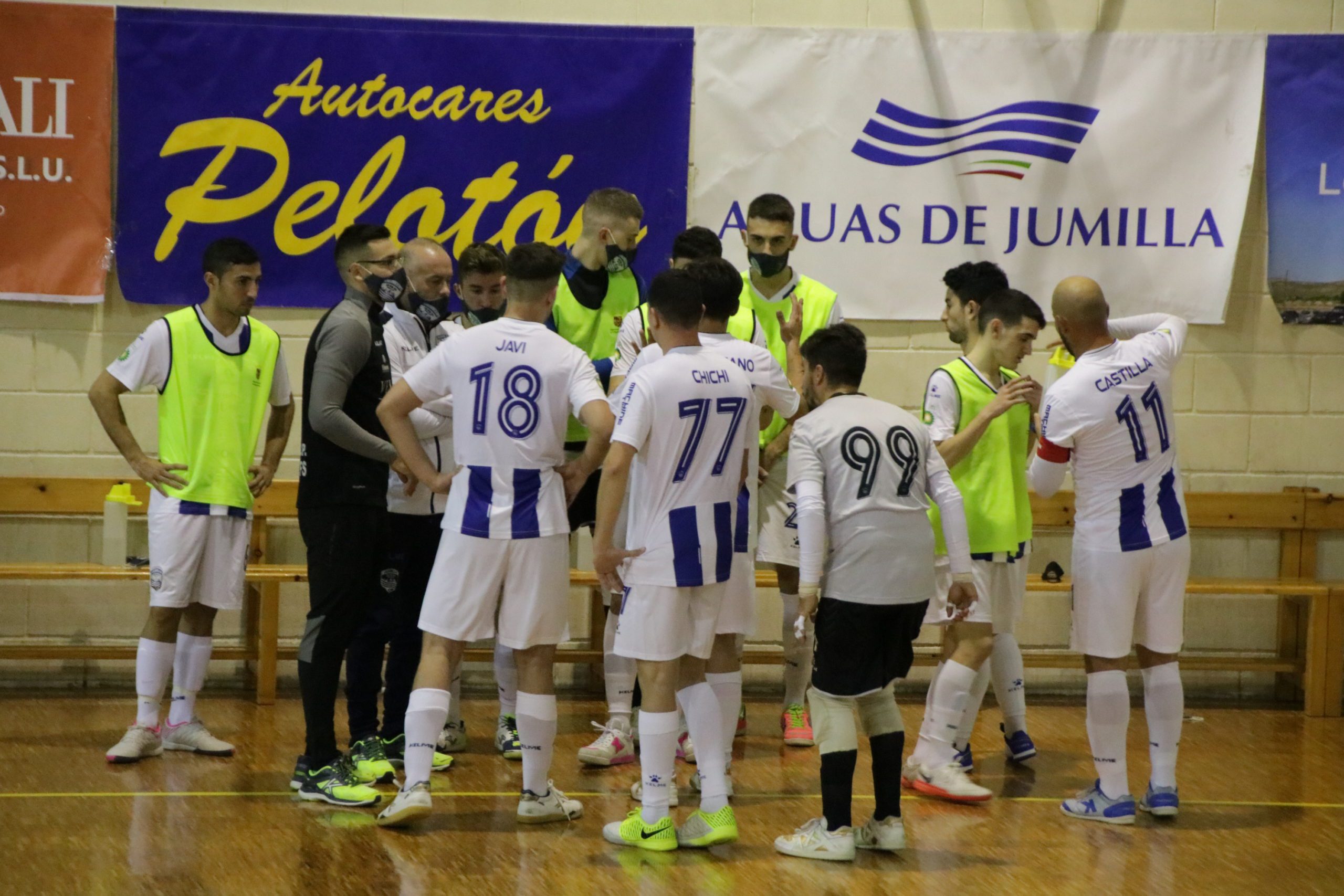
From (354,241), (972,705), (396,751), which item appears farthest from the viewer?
(972,705)

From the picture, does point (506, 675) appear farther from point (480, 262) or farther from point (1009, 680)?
point (1009, 680)

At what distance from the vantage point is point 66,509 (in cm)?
605

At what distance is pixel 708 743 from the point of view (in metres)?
4.01

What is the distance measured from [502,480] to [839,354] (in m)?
0.99

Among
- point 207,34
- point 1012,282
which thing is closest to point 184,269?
point 207,34

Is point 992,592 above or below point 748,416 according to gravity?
below

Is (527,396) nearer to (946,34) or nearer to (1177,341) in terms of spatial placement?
(1177,341)

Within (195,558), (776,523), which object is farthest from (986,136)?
(195,558)

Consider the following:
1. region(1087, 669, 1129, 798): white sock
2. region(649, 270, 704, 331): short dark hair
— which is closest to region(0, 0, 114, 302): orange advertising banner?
region(649, 270, 704, 331): short dark hair

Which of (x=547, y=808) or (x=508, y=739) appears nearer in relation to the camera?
(x=547, y=808)

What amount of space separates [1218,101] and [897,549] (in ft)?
11.7

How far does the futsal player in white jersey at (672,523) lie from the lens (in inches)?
151

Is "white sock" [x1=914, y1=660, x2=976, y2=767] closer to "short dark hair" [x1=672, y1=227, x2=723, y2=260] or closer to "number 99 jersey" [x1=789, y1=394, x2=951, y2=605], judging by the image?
"number 99 jersey" [x1=789, y1=394, x2=951, y2=605]

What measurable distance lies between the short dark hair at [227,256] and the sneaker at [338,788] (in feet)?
5.54
